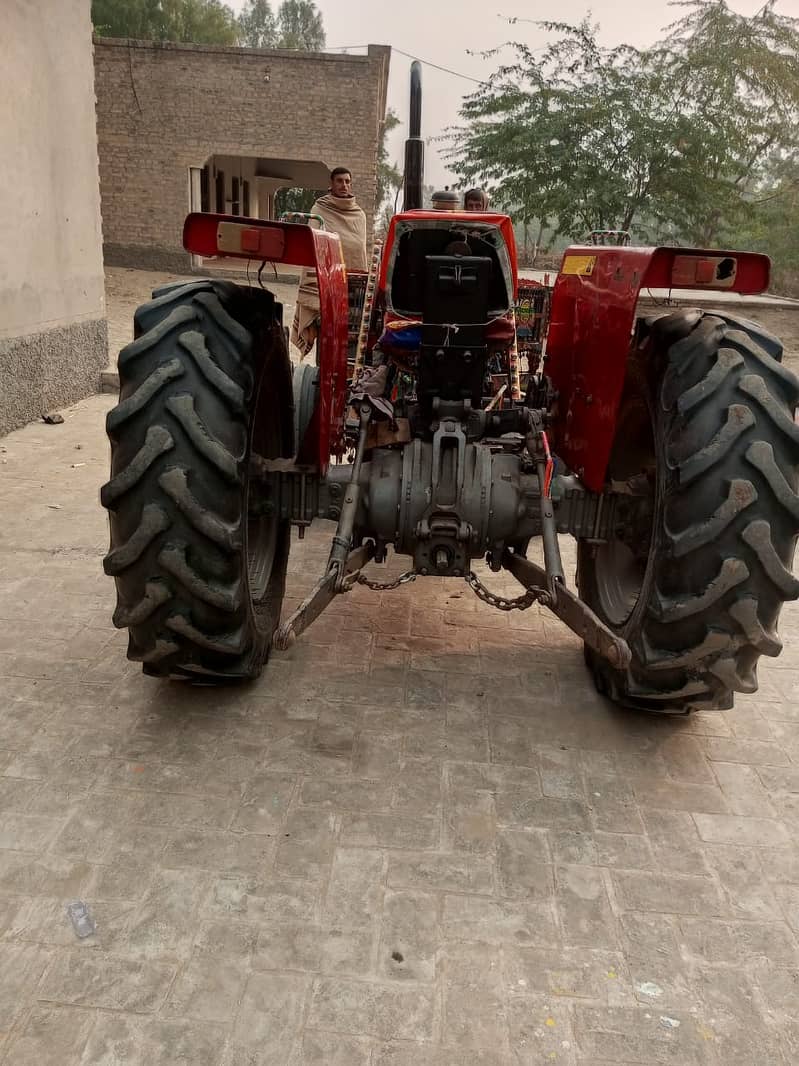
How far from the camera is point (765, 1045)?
192cm

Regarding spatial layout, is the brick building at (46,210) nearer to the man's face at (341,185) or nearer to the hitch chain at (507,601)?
the man's face at (341,185)

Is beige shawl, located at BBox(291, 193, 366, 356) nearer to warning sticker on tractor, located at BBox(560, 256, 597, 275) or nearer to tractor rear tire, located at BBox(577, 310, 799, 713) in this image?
warning sticker on tractor, located at BBox(560, 256, 597, 275)

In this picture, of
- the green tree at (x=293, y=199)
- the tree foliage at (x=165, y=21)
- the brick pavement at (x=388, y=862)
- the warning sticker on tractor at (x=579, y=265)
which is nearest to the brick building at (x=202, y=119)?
the tree foliage at (x=165, y=21)

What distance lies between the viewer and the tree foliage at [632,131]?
49.1ft

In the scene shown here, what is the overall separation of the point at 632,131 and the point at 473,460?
1418 cm

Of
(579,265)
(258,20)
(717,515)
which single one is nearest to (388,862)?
(717,515)

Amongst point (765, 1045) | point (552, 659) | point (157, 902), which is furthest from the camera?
point (552, 659)

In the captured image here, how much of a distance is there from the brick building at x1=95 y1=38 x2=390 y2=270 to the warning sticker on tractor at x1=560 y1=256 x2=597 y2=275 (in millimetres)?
15502

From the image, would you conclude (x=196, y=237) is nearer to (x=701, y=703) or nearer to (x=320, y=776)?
(x=320, y=776)

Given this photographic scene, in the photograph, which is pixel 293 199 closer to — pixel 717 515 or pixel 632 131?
pixel 632 131

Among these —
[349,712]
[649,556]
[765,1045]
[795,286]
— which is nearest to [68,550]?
[349,712]

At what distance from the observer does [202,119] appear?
1778 cm

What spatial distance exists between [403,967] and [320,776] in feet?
2.64

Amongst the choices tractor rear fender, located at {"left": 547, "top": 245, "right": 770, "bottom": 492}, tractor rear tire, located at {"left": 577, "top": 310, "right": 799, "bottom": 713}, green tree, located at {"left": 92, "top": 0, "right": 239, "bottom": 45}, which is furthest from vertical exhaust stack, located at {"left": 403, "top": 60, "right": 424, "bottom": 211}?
green tree, located at {"left": 92, "top": 0, "right": 239, "bottom": 45}
